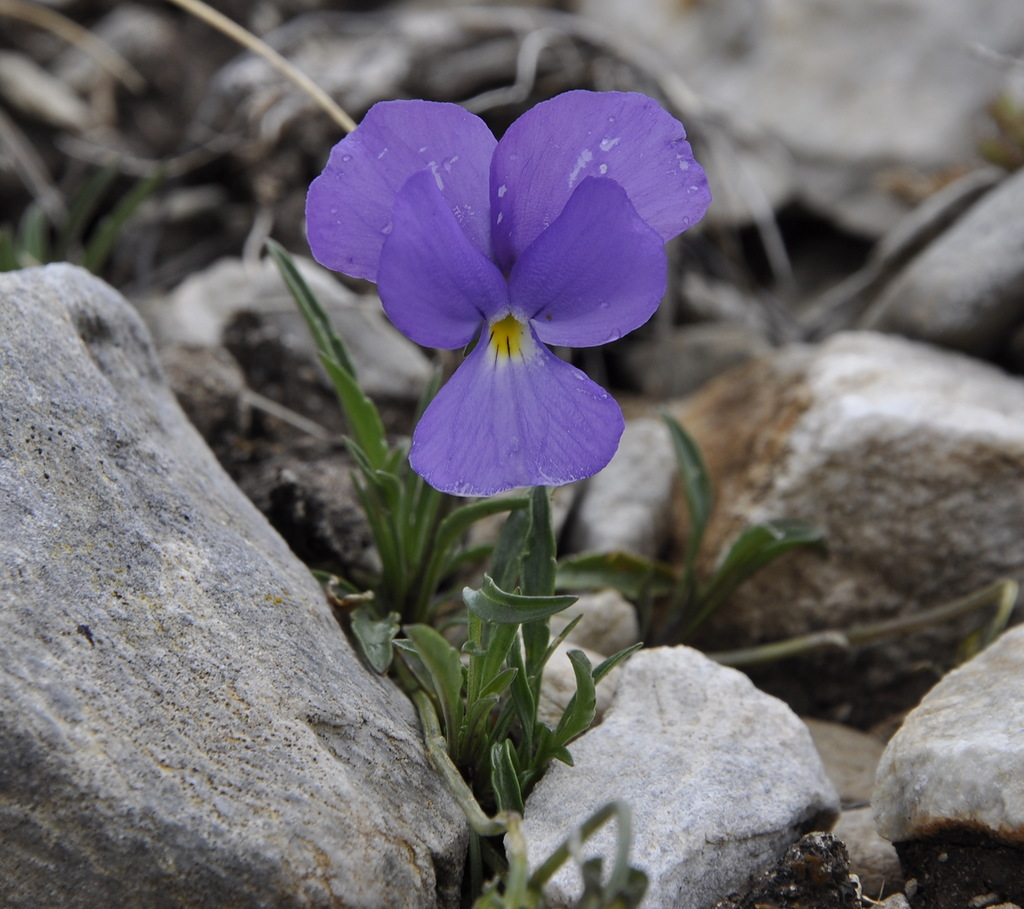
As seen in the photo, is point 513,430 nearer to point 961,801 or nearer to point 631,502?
point 961,801

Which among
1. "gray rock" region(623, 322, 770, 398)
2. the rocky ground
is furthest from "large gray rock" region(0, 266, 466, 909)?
"gray rock" region(623, 322, 770, 398)

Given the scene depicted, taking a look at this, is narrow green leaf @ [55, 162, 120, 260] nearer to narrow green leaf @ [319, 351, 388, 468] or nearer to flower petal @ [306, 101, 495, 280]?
narrow green leaf @ [319, 351, 388, 468]

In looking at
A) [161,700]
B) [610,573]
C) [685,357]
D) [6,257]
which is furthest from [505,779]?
[685,357]

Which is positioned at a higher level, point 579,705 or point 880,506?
point 579,705

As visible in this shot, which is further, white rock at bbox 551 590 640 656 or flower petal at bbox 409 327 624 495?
white rock at bbox 551 590 640 656

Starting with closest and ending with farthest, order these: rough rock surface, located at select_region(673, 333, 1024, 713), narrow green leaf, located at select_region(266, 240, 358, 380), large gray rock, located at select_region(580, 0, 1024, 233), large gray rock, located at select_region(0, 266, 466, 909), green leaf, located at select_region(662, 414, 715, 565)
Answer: large gray rock, located at select_region(0, 266, 466, 909) < narrow green leaf, located at select_region(266, 240, 358, 380) < rough rock surface, located at select_region(673, 333, 1024, 713) < green leaf, located at select_region(662, 414, 715, 565) < large gray rock, located at select_region(580, 0, 1024, 233)

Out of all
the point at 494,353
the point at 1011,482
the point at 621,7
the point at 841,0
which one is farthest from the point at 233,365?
the point at 841,0
